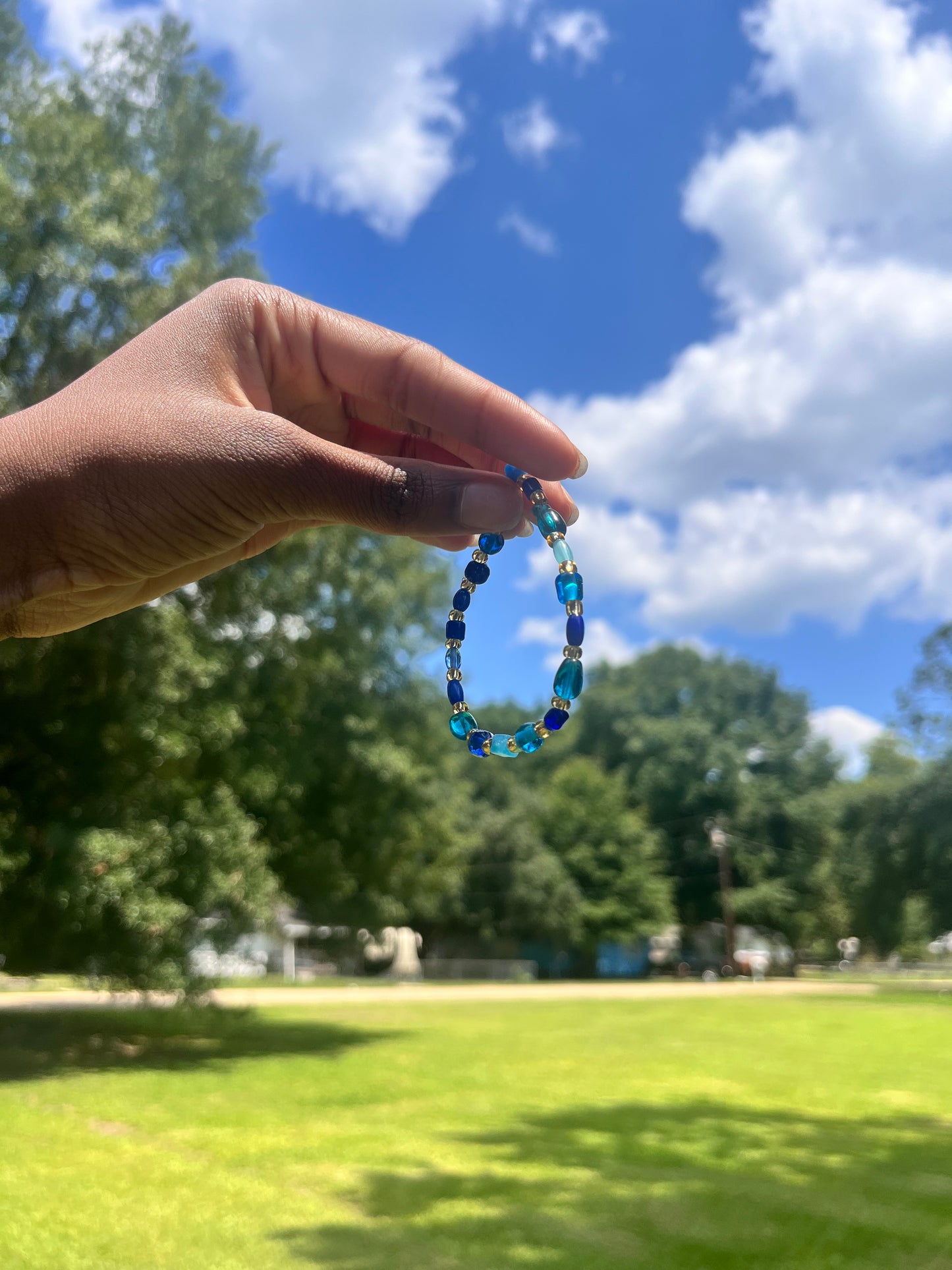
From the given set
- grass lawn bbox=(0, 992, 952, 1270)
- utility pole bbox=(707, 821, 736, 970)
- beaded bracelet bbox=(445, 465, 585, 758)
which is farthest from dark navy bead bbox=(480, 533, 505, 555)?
utility pole bbox=(707, 821, 736, 970)

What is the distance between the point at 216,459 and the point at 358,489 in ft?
0.99

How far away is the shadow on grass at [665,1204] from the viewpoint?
17.7ft

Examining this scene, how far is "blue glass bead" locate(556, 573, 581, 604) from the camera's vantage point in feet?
8.77

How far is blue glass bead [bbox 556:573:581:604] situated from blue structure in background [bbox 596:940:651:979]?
1717 inches

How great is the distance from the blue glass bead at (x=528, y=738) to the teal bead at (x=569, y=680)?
0.17 m

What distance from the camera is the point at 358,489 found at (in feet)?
7.03

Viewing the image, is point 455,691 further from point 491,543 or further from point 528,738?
point 491,543

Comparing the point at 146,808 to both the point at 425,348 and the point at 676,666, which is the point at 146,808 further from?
the point at 676,666

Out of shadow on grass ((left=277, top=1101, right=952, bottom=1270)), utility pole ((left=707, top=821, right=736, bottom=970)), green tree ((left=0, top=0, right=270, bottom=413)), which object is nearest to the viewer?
shadow on grass ((left=277, top=1101, right=952, bottom=1270))

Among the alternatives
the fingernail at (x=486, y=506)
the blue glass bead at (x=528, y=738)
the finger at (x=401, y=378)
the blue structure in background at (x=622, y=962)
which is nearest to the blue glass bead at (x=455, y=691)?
the blue glass bead at (x=528, y=738)

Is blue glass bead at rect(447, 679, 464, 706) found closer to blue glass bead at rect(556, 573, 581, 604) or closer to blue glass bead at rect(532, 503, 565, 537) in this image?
blue glass bead at rect(556, 573, 581, 604)

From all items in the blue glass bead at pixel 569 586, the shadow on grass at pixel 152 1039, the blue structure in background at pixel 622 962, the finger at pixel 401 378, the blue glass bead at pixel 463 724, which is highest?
the finger at pixel 401 378

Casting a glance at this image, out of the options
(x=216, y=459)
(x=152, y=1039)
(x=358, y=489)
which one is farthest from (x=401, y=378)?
(x=152, y=1039)

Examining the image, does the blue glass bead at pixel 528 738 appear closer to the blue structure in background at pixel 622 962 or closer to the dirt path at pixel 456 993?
the dirt path at pixel 456 993
